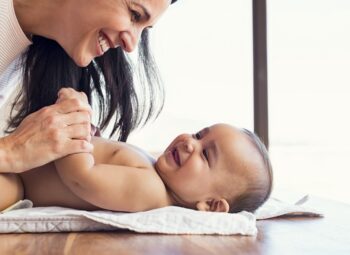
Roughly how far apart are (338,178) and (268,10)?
113 centimetres

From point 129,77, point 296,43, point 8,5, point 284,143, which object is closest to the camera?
point 8,5

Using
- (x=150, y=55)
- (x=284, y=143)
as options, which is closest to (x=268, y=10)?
(x=284, y=143)

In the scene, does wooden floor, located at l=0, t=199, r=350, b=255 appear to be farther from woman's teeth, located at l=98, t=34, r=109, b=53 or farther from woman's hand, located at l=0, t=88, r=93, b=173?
woman's teeth, located at l=98, t=34, r=109, b=53

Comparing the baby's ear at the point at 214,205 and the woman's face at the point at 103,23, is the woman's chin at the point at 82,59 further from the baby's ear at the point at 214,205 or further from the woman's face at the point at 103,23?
the baby's ear at the point at 214,205

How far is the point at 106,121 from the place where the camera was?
1.89 metres

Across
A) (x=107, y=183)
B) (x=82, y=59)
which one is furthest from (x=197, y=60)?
(x=107, y=183)

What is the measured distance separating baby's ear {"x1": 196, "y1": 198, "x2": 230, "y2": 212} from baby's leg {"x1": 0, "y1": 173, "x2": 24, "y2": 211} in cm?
42

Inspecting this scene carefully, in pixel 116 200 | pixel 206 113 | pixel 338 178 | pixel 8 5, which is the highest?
pixel 8 5

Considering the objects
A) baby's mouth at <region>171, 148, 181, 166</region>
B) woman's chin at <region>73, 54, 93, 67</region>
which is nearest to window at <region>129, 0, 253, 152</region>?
woman's chin at <region>73, 54, 93, 67</region>

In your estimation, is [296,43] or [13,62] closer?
[13,62]

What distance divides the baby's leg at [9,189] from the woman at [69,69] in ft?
0.12

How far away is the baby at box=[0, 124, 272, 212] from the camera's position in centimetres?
123

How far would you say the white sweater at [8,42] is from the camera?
153 cm

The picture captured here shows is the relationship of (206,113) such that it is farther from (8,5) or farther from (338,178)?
(8,5)
